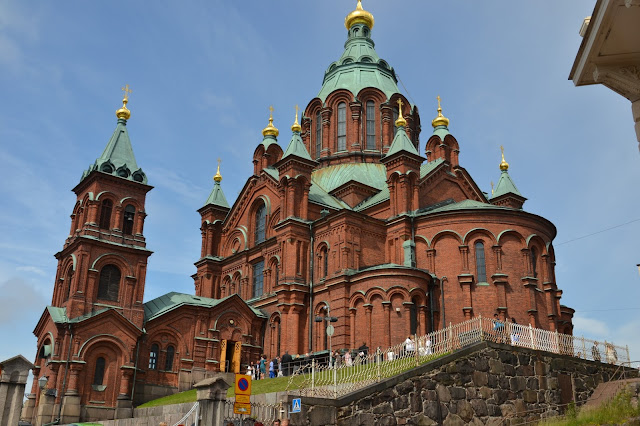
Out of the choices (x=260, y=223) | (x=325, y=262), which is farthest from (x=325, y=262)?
(x=260, y=223)

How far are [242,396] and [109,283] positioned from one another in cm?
2172

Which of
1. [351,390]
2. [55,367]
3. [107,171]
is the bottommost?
[351,390]

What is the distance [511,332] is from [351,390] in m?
7.03

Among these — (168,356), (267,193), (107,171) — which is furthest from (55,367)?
(267,193)

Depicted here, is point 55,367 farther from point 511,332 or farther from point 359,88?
point 359,88

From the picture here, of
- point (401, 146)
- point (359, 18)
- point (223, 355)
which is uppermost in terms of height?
point (359, 18)

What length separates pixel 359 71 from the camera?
4875cm

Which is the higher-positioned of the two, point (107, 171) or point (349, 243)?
point (107, 171)

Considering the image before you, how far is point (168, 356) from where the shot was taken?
110ft

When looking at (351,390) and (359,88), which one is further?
(359,88)

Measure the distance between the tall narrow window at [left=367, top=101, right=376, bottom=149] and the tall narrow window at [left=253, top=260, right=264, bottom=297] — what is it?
487 inches

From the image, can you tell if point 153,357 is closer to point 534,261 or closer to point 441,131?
point 534,261

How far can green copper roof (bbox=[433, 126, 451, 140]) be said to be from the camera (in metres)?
43.6

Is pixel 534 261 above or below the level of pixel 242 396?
above
